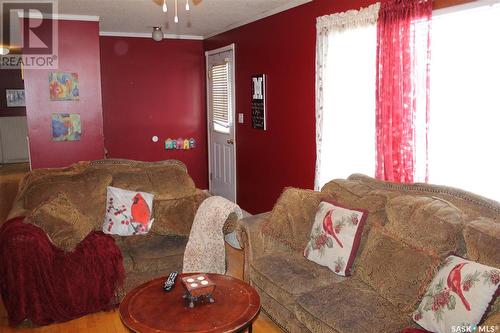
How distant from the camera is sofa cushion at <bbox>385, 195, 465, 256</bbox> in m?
2.19

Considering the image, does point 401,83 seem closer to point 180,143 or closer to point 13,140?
point 180,143

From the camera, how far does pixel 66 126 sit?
4.94 metres

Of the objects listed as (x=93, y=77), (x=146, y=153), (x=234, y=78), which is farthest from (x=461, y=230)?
(x=146, y=153)

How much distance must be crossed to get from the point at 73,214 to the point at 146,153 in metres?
3.30

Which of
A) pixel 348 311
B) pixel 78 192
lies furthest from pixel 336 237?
pixel 78 192

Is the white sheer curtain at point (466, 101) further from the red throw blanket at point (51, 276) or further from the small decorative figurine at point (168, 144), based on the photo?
the small decorative figurine at point (168, 144)

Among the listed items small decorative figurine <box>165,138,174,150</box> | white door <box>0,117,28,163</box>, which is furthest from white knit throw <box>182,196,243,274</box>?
white door <box>0,117,28,163</box>

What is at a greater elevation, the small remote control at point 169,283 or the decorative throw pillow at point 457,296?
the decorative throw pillow at point 457,296

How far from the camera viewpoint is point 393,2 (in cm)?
291

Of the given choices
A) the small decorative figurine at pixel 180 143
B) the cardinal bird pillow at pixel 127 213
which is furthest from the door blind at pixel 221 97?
the cardinal bird pillow at pixel 127 213

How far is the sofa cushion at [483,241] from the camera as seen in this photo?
194 cm

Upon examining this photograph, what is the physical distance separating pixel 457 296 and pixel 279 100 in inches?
119

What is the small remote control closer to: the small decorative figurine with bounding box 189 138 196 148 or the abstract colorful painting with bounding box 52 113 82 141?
the abstract colorful painting with bounding box 52 113 82 141

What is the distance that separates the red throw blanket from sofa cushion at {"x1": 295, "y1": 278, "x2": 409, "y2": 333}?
4.81 ft
